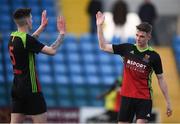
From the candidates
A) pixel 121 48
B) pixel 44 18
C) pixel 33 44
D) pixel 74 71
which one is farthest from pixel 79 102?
pixel 33 44

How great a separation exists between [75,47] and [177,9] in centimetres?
382

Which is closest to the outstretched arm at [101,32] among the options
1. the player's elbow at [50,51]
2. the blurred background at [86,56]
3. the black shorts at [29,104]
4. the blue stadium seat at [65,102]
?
the player's elbow at [50,51]

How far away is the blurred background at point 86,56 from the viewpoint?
16938 mm

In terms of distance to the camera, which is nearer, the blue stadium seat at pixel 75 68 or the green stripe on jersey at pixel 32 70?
the green stripe on jersey at pixel 32 70

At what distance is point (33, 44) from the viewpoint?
902 centimetres

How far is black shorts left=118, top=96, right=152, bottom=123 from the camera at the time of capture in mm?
9641

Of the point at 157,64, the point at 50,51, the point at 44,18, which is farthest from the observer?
the point at 157,64

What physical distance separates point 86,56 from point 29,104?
9.46m

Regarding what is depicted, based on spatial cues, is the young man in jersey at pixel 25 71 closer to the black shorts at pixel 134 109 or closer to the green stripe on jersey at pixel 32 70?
the green stripe on jersey at pixel 32 70

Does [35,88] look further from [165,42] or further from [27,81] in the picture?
[165,42]

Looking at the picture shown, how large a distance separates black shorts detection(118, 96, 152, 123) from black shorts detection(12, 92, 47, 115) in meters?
1.18

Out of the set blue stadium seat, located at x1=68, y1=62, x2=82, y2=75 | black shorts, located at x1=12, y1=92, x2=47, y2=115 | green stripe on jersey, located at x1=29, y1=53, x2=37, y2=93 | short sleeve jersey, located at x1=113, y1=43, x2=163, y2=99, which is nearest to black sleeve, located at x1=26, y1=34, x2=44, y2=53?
green stripe on jersey, located at x1=29, y1=53, x2=37, y2=93

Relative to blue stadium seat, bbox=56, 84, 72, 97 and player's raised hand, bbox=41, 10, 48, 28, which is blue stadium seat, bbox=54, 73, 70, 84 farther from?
player's raised hand, bbox=41, 10, 48, 28

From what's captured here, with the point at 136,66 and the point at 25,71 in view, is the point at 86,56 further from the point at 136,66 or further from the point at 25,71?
the point at 25,71
